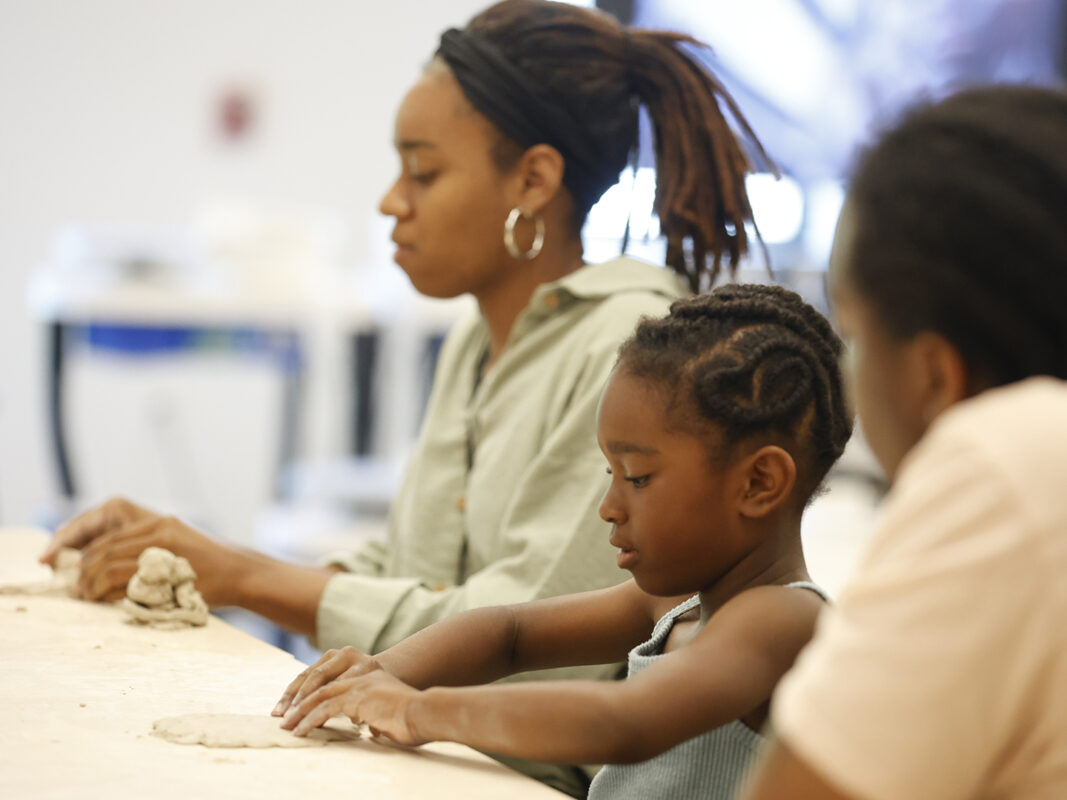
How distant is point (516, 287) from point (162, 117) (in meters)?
3.88

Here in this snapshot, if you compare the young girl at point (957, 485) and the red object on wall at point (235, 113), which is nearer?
the young girl at point (957, 485)

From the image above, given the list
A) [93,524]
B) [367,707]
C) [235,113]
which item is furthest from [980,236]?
[235,113]

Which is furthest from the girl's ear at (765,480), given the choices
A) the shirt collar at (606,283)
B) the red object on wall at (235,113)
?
the red object on wall at (235,113)

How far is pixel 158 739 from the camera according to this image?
77 centimetres

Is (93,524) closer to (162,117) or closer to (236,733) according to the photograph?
(236,733)

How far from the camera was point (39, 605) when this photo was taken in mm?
1179

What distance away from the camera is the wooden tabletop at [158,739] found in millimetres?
694

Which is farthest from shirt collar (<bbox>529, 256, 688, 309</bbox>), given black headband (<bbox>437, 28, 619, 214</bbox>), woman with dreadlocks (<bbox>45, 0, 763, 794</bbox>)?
black headband (<bbox>437, 28, 619, 214</bbox>)

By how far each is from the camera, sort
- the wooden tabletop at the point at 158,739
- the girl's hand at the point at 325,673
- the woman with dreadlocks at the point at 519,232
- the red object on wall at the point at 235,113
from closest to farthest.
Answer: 1. the wooden tabletop at the point at 158,739
2. the girl's hand at the point at 325,673
3. the woman with dreadlocks at the point at 519,232
4. the red object on wall at the point at 235,113

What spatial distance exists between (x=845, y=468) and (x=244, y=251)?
1973 mm

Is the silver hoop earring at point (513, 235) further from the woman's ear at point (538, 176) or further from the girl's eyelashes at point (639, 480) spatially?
the girl's eyelashes at point (639, 480)

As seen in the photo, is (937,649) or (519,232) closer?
(937,649)

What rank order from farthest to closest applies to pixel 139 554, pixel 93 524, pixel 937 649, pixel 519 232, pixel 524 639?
pixel 519 232, pixel 93 524, pixel 139 554, pixel 524 639, pixel 937 649

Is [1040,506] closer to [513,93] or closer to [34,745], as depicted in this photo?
[34,745]
